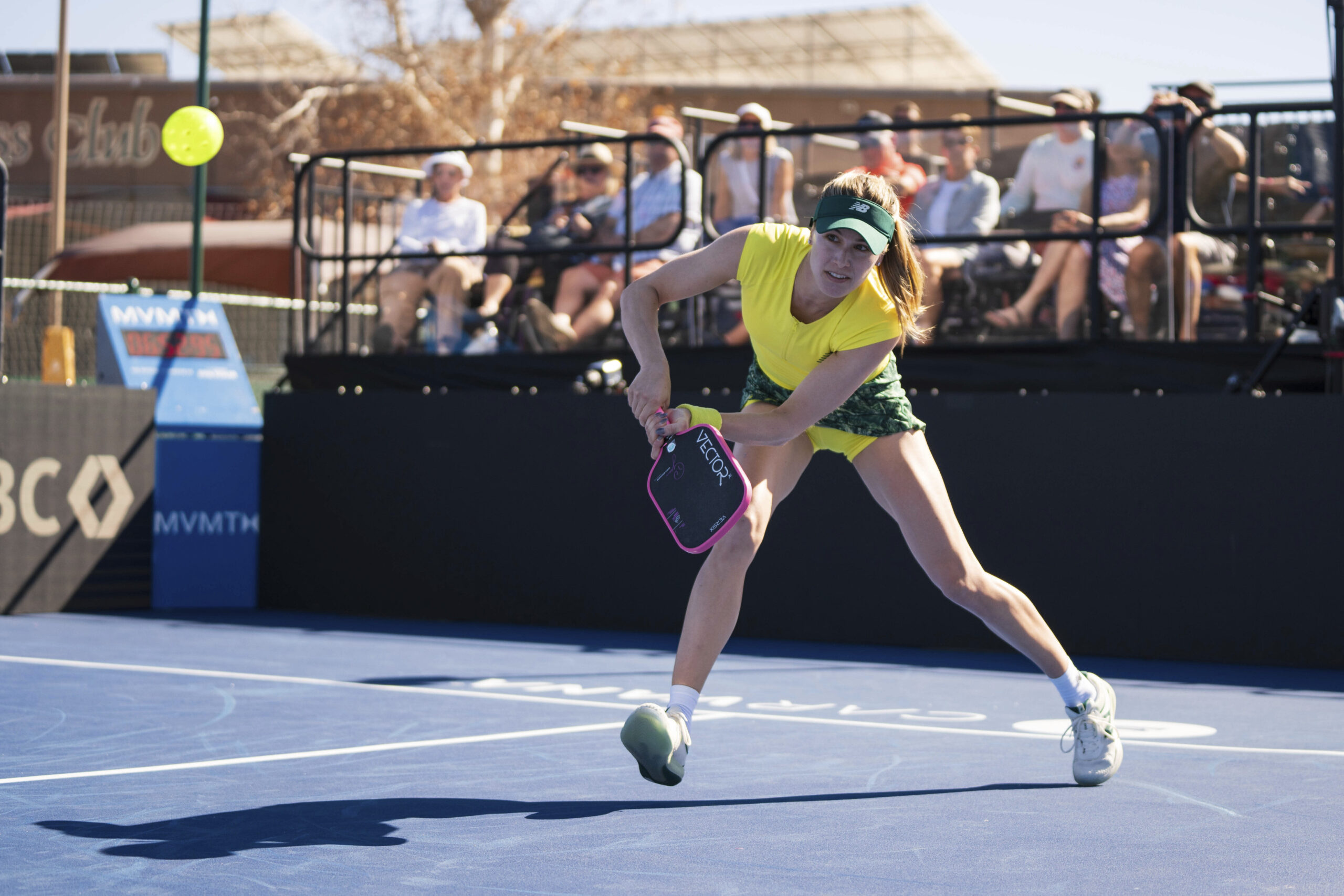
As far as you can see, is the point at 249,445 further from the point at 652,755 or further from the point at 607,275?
the point at 652,755

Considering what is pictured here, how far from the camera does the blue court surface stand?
4086 millimetres

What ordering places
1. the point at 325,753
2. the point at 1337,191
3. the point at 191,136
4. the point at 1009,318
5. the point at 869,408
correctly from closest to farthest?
the point at 869,408
the point at 325,753
the point at 1337,191
the point at 1009,318
the point at 191,136

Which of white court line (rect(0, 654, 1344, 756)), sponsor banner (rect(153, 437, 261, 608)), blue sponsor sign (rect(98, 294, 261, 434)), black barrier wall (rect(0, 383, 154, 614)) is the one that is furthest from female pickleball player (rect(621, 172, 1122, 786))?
blue sponsor sign (rect(98, 294, 261, 434))

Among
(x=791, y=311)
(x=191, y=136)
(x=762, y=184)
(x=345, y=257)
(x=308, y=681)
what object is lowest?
(x=308, y=681)

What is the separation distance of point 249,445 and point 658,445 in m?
7.43

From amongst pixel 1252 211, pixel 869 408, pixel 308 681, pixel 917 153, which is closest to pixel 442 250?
pixel 917 153

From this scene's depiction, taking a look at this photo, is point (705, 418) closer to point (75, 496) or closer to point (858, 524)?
point (858, 524)

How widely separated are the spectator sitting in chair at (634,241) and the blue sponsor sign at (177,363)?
90.4 inches

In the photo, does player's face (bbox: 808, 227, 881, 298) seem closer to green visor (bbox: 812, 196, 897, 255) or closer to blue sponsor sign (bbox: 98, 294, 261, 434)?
green visor (bbox: 812, 196, 897, 255)

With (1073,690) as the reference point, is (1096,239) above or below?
above

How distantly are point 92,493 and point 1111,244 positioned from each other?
6.54m

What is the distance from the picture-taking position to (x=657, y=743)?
15.9ft

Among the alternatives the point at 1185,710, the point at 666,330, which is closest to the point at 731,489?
the point at 1185,710

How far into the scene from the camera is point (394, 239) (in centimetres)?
1160
